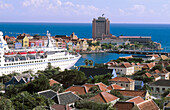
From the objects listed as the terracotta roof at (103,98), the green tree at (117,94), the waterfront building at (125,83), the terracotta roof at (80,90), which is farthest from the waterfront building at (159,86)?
the terracotta roof at (103,98)

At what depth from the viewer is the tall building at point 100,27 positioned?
124 metres

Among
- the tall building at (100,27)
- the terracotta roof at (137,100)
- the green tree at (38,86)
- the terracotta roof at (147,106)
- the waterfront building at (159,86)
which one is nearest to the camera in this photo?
the terracotta roof at (147,106)

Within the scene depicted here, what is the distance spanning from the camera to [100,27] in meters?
126

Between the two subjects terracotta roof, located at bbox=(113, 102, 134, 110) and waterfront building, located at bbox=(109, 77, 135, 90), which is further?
waterfront building, located at bbox=(109, 77, 135, 90)

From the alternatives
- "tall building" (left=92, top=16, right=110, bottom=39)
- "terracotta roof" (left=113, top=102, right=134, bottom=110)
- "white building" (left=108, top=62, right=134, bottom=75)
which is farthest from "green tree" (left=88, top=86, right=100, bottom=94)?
"tall building" (left=92, top=16, right=110, bottom=39)

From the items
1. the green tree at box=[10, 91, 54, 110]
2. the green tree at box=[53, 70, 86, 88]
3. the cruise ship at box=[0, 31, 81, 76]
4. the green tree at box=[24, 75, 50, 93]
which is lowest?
the cruise ship at box=[0, 31, 81, 76]

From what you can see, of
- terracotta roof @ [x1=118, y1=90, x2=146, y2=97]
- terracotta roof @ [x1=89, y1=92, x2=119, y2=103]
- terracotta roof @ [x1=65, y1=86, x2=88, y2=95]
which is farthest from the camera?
terracotta roof @ [x1=65, y1=86, x2=88, y2=95]

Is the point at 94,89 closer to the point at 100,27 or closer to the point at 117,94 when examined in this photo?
the point at 117,94

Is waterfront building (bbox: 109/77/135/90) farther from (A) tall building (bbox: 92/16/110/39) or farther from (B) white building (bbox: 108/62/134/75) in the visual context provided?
(A) tall building (bbox: 92/16/110/39)

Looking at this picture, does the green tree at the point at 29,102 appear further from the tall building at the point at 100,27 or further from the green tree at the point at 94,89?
the tall building at the point at 100,27

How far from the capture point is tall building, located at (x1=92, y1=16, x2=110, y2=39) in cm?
12419

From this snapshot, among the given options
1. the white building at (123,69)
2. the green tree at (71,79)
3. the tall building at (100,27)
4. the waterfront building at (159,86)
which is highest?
the green tree at (71,79)

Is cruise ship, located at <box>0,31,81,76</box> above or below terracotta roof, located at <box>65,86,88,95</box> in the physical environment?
below

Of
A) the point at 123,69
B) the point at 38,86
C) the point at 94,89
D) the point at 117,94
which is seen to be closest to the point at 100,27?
the point at 123,69
